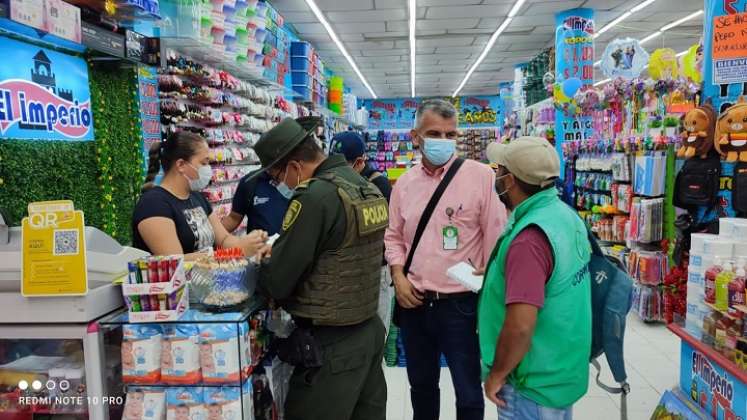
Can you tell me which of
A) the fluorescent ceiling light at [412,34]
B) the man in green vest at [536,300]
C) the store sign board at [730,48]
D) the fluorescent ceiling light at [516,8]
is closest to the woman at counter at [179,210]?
the man in green vest at [536,300]

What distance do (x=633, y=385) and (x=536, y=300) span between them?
9.87 ft

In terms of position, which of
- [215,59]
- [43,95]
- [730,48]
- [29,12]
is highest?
[215,59]

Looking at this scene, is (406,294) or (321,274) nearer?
(321,274)

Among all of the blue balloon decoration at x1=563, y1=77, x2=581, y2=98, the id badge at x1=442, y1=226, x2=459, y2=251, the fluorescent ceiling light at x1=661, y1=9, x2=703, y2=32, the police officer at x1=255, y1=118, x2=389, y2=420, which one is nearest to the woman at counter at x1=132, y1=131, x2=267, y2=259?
the police officer at x1=255, y1=118, x2=389, y2=420

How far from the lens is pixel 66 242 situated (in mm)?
1697

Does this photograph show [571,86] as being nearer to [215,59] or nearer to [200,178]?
[215,59]

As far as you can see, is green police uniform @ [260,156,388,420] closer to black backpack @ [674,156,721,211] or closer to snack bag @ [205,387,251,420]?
snack bag @ [205,387,251,420]

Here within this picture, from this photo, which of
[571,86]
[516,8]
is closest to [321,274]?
[571,86]

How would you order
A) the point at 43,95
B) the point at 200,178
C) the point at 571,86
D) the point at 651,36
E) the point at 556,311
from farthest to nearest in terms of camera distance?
1. the point at 651,36
2. the point at 571,86
3. the point at 43,95
4. the point at 200,178
5. the point at 556,311

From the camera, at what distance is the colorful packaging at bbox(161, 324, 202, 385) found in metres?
1.74

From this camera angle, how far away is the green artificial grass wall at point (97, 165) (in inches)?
113

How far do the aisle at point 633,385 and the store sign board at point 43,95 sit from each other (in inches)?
114

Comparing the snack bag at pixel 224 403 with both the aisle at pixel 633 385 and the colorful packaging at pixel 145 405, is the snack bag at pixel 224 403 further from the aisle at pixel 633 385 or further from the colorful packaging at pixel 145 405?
the aisle at pixel 633 385

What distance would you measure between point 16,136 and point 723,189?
190 inches
